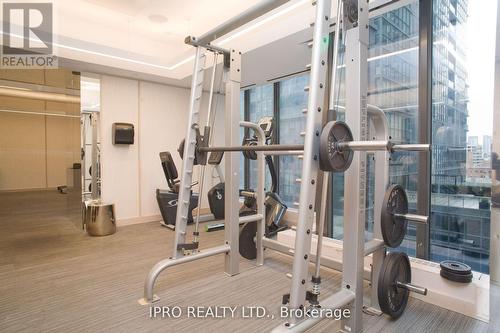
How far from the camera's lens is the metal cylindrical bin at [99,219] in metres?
4.19

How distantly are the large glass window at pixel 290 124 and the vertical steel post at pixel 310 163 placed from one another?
3.37 metres

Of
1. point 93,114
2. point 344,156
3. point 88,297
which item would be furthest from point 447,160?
point 93,114

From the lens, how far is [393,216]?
6.34 feet

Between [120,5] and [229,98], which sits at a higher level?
[120,5]

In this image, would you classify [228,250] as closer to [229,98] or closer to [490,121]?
[229,98]

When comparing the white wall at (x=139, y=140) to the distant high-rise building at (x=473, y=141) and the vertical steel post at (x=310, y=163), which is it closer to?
the vertical steel post at (x=310, y=163)

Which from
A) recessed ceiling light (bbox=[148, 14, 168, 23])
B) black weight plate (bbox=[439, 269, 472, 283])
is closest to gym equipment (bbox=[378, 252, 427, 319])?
black weight plate (bbox=[439, 269, 472, 283])

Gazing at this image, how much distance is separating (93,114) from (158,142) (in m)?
1.16

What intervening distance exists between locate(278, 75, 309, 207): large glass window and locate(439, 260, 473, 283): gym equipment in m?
2.74

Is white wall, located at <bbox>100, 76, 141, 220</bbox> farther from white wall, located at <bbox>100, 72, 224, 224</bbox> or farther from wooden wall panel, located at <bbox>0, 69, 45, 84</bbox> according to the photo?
wooden wall panel, located at <bbox>0, 69, 45, 84</bbox>

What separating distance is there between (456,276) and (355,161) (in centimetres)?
126

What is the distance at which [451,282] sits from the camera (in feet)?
7.16

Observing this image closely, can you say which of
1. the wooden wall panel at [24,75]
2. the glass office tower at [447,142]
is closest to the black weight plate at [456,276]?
the glass office tower at [447,142]

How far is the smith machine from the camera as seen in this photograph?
1.43 meters
